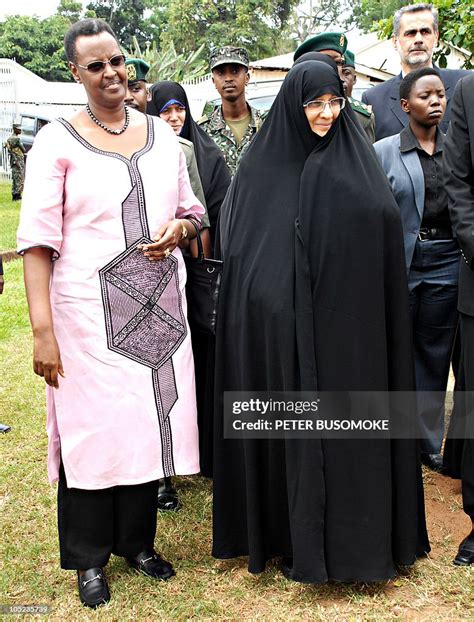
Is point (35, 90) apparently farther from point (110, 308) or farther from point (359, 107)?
point (110, 308)

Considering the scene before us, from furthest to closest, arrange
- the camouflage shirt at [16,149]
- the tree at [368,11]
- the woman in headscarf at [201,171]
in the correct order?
1. the tree at [368,11]
2. the camouflage shirt at [16,149]
3. the woman in headscarf at [201,171]

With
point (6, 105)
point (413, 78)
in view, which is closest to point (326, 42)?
point (413, 78)

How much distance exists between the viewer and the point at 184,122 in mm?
4012

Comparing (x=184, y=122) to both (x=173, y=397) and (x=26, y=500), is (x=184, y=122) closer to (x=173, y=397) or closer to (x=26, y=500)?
(x=173, y=397)

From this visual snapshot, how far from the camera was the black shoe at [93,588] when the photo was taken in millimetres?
2986

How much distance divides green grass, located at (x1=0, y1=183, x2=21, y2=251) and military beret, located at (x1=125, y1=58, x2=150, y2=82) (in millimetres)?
6987

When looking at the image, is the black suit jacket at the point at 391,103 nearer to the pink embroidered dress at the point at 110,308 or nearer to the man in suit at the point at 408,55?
the man in suit at the point at 408,55

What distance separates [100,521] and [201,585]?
0.49 metres

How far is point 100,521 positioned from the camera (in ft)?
9.87

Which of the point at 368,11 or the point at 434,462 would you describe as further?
the point at 368,11

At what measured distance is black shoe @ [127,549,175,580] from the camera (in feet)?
10.3

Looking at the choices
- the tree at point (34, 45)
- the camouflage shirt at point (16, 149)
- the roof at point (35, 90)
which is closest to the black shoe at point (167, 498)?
the camouflage shirt at point (16, 149)

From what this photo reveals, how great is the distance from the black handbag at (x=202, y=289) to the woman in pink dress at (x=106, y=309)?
0.48 feet

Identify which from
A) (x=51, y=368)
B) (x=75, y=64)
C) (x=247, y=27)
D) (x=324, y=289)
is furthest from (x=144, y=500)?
(x=247, y=27)
